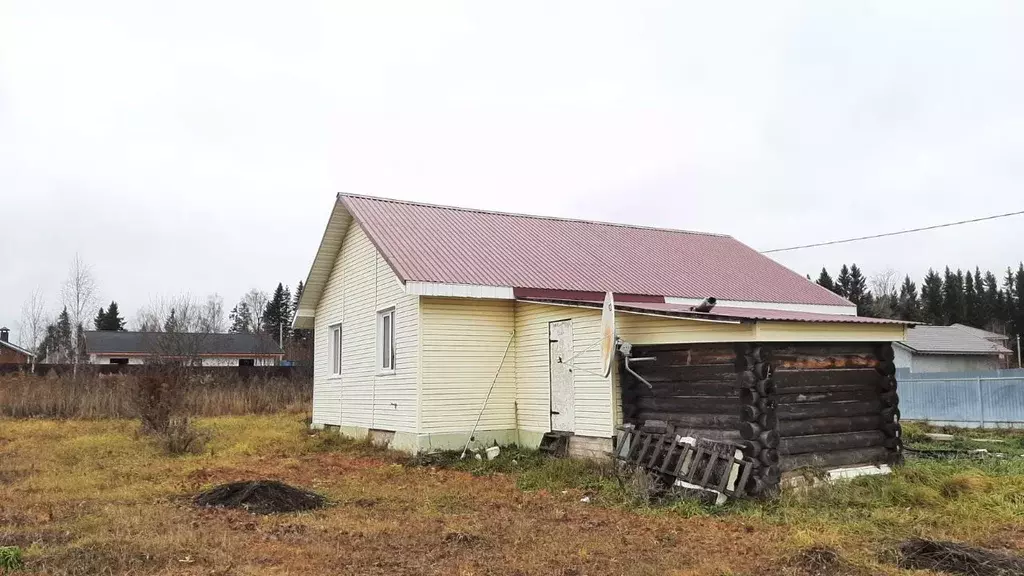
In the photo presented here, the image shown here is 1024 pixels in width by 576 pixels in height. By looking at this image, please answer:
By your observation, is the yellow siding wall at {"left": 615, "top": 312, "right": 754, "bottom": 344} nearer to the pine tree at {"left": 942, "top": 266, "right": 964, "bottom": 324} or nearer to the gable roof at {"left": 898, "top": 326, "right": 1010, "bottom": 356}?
the gable roof at {"left": 898, "top": 326, "right": 1010, "bottom": 356}

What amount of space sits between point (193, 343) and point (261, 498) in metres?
46.3

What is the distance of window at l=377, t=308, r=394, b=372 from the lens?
15.6 m

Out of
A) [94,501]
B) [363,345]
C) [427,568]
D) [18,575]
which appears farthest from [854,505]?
[363,345]

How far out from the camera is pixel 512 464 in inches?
507

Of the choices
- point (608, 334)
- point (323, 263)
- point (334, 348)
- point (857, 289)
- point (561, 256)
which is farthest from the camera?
point (857, 289)

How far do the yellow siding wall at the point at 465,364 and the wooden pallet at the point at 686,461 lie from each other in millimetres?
3758

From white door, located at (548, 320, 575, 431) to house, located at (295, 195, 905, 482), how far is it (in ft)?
0.12

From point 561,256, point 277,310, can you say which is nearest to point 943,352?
point 561,256

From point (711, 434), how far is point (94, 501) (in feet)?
27.5

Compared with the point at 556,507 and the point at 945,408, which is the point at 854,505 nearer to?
the point at 556,507

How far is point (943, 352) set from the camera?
35.5 m

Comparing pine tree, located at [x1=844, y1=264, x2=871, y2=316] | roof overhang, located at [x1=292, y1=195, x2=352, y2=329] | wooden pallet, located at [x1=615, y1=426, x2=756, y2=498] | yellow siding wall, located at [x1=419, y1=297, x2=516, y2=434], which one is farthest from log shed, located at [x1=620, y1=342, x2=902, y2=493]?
pine tree, located at [x1=844, y1=264, x2=871, y2=316]

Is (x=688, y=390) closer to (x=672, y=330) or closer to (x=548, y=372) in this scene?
(x=672, y=330)

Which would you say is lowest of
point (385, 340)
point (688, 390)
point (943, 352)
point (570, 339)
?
point (688, 390)
